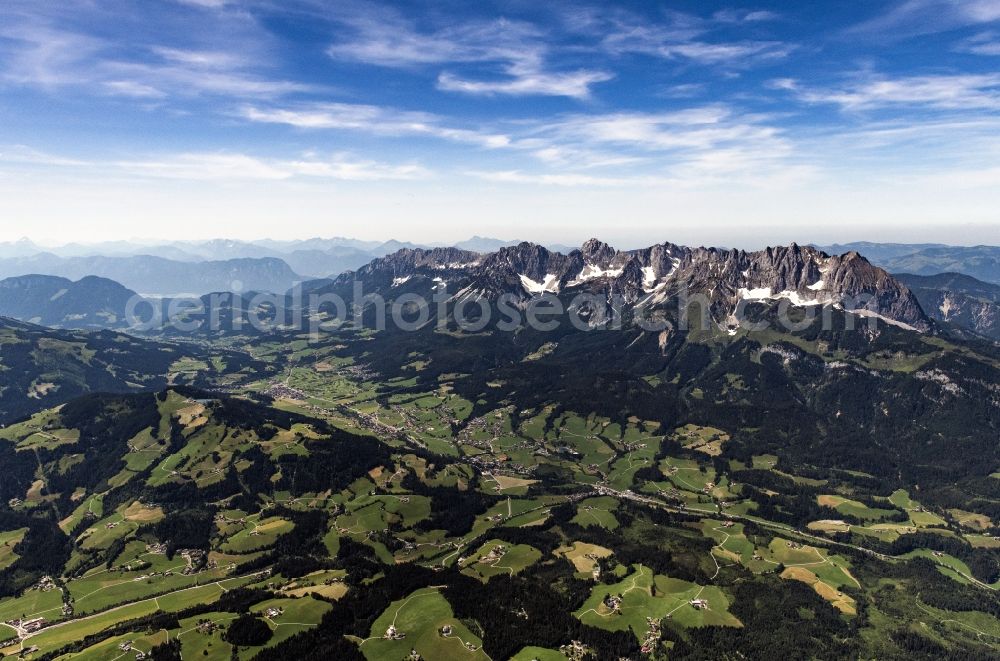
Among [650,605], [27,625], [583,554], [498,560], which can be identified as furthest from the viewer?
[583,554]

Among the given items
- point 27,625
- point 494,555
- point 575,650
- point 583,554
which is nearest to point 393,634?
point 575,650

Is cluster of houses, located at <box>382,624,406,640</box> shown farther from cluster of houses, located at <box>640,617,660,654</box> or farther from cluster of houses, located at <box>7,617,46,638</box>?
cluster of houses, located at <box>7,617,46,638</box>

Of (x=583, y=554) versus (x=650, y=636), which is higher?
(x=650, y=636)

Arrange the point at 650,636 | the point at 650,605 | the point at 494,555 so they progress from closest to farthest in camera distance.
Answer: the point at 650,636, the point at 650,605, the point at 494,555

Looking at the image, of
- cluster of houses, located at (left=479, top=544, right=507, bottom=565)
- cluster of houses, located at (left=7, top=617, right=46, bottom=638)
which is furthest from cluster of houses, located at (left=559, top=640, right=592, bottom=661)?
cluster of houses, located at (left=7, top=617, right=46, bottom=638)

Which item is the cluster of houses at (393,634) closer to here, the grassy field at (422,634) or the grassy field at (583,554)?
the grassy field at (422,634)

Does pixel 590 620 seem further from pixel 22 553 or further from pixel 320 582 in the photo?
pixel 22 553

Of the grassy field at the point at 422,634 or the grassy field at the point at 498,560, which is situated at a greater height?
the grassy field at the point at 422,634

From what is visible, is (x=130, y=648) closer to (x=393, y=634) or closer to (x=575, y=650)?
(x=393, y=634)

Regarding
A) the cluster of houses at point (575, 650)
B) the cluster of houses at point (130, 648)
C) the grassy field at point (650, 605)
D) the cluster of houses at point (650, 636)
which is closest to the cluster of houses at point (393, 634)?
the cluster of houses at point (575, 650)

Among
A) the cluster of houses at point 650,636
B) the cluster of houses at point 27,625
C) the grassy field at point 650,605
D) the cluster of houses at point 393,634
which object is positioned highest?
the cluster of houses at point 393,634

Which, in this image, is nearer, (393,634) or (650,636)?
(393,634)

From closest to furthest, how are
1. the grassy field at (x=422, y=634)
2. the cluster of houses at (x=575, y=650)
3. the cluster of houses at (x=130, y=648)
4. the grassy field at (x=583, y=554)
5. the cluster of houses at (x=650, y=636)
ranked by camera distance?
the cluster of houses at (x=130, y=648) → the grassy field at (x=422, y=634) → the cluster of houses at (x=575, y=650) → the cluster of houses at (x=650, y=636) → the grassy field at (x=583, y=554)
